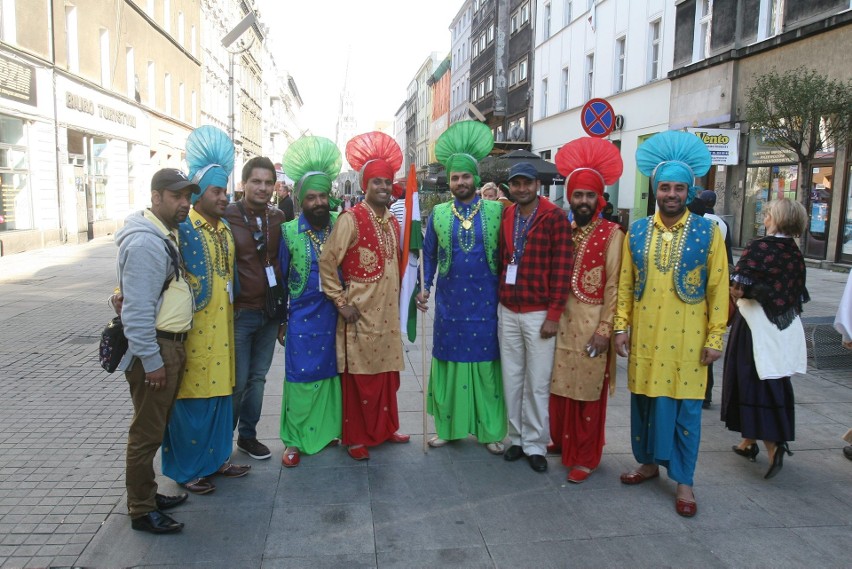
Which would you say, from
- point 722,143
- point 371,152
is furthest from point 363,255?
A: point 722,143

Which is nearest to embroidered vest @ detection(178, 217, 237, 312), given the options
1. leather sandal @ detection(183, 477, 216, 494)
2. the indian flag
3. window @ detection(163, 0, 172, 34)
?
leather sandal @ detection(183, 477, 216, 494)

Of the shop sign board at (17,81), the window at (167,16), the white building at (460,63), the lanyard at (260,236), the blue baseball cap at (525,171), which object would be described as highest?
the white building at (460,63)

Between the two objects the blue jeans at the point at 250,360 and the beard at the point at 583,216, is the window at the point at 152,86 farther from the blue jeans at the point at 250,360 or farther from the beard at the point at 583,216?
the beard at the point at 583,216

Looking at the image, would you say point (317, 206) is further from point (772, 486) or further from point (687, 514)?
point (772, 486)

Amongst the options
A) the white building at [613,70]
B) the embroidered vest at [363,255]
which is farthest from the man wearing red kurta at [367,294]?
the white building at [613,70]

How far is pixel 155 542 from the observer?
3154mm

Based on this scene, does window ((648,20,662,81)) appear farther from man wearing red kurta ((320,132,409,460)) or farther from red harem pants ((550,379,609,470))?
red harem pants ((550,379,609,470))

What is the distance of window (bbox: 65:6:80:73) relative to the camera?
1775cm

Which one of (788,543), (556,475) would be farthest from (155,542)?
(788,543)

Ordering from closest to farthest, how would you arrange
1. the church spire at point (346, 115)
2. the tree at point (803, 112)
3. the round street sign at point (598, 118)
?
the round street sign at point (598, 118) → the tree at point (803, 112) → the church spire at point (346, 115)

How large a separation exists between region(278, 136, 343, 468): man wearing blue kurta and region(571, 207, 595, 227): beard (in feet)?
5.00

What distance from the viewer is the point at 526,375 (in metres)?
4.15

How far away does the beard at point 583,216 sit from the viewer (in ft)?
12.9

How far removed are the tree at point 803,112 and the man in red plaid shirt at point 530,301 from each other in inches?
383
